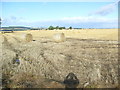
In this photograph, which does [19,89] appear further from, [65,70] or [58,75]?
[65,70]

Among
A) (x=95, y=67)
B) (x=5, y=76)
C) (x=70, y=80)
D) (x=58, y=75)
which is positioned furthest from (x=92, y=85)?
(x=5, y=76)

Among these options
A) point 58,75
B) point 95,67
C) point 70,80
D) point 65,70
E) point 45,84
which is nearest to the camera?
point 45,84

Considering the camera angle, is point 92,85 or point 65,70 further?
point 65,70

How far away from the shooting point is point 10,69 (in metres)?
7.78

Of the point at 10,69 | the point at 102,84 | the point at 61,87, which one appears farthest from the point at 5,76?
the point at 102,84

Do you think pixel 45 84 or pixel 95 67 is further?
pixel 95 67

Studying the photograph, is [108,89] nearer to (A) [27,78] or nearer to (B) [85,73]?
(B) [85,73]

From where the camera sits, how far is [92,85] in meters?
5.73

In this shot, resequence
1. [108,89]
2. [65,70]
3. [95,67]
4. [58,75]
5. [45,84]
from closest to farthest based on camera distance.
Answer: [108,89] < [45,84] < [58,75] < [65,70] < [95,67]

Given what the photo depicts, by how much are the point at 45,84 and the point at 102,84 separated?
2.43 m

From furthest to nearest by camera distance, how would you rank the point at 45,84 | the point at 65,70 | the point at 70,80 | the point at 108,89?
the point at 65,70
the point at 70,80
the point at 45,84
the point at 108,89

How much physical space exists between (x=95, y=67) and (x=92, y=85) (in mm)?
2322

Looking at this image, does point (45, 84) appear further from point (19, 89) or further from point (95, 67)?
point (95, 67)

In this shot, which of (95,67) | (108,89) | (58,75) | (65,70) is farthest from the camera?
(95,67)
